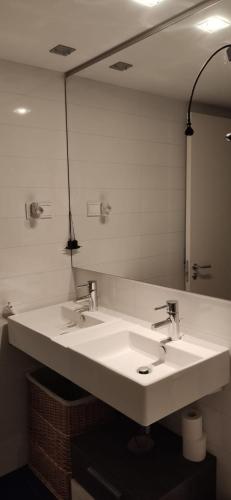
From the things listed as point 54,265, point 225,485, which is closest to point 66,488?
point 225,485

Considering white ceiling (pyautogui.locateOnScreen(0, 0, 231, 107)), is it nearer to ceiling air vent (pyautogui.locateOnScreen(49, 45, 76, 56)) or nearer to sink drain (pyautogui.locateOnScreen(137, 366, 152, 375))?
ceiling air vent (pyautogui.locateOnScreen(49, 45, 76, 56))

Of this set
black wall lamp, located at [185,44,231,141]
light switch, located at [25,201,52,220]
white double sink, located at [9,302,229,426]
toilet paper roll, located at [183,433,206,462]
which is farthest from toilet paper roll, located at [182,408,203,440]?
light switch, located at [25,201,52,220]

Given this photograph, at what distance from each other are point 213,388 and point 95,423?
2.40 feet

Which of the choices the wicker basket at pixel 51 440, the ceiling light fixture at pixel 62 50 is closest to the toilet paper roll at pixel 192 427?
the wicker basket at pixel 51 440

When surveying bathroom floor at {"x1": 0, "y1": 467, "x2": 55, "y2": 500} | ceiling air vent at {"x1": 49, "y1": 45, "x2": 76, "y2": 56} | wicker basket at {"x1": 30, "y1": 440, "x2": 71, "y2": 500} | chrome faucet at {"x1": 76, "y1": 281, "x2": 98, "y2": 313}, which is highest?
ceiling air vent at {"x1": 49, "y1": 45, "x2": 76, "y2": 56}

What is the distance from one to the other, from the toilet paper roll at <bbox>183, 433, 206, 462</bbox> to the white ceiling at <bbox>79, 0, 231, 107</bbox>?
1.40 metres

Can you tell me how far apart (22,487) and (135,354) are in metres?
1.03

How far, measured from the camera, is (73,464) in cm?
183

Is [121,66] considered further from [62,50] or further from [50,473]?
[50,473]

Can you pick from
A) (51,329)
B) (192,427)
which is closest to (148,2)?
(51,329)

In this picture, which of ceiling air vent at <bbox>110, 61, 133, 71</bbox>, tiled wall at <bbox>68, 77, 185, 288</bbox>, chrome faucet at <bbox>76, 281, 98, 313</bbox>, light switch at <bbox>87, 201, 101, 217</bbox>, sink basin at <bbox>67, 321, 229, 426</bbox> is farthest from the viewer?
light switch at <bbox>87, 201, 101, 217</bbox>

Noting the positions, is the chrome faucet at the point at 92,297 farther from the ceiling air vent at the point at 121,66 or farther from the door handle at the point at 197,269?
the ceiling air vent at the point at 121,66

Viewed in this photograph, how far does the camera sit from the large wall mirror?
1652mm

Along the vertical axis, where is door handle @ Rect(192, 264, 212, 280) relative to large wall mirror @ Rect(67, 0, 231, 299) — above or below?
below
